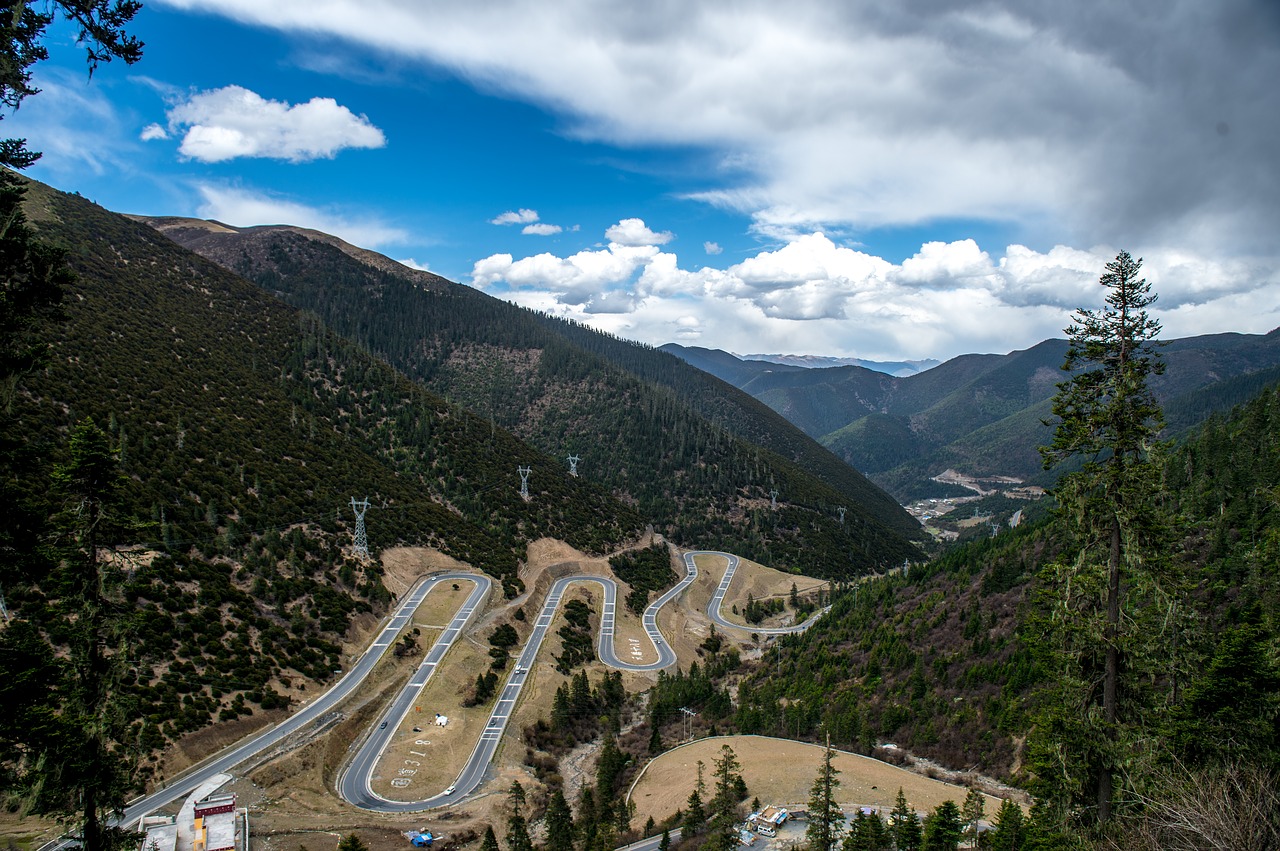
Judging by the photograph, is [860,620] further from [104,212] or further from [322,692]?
[104,212]

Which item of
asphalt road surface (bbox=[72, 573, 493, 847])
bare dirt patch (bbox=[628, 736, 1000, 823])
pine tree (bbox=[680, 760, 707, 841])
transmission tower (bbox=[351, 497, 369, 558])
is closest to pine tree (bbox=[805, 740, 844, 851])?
pine tree (bbox=[680, 760, 707, 841])

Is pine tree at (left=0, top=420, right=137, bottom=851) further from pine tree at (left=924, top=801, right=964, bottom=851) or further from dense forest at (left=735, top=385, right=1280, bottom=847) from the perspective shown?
pine tree at (left=924, top=801, right=964, bottom=851)

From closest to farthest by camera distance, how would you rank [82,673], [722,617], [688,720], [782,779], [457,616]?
[82,673] → [782,779] → [688,720] → [457,616] → [722,617]

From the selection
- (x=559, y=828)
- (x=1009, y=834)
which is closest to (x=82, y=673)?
(x=1009, y=834)

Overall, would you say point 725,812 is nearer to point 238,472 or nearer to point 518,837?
point 518,837

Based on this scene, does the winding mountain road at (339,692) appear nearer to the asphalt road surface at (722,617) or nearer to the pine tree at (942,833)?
the pine tree at (942,833)

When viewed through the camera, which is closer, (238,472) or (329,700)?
(329,700)
